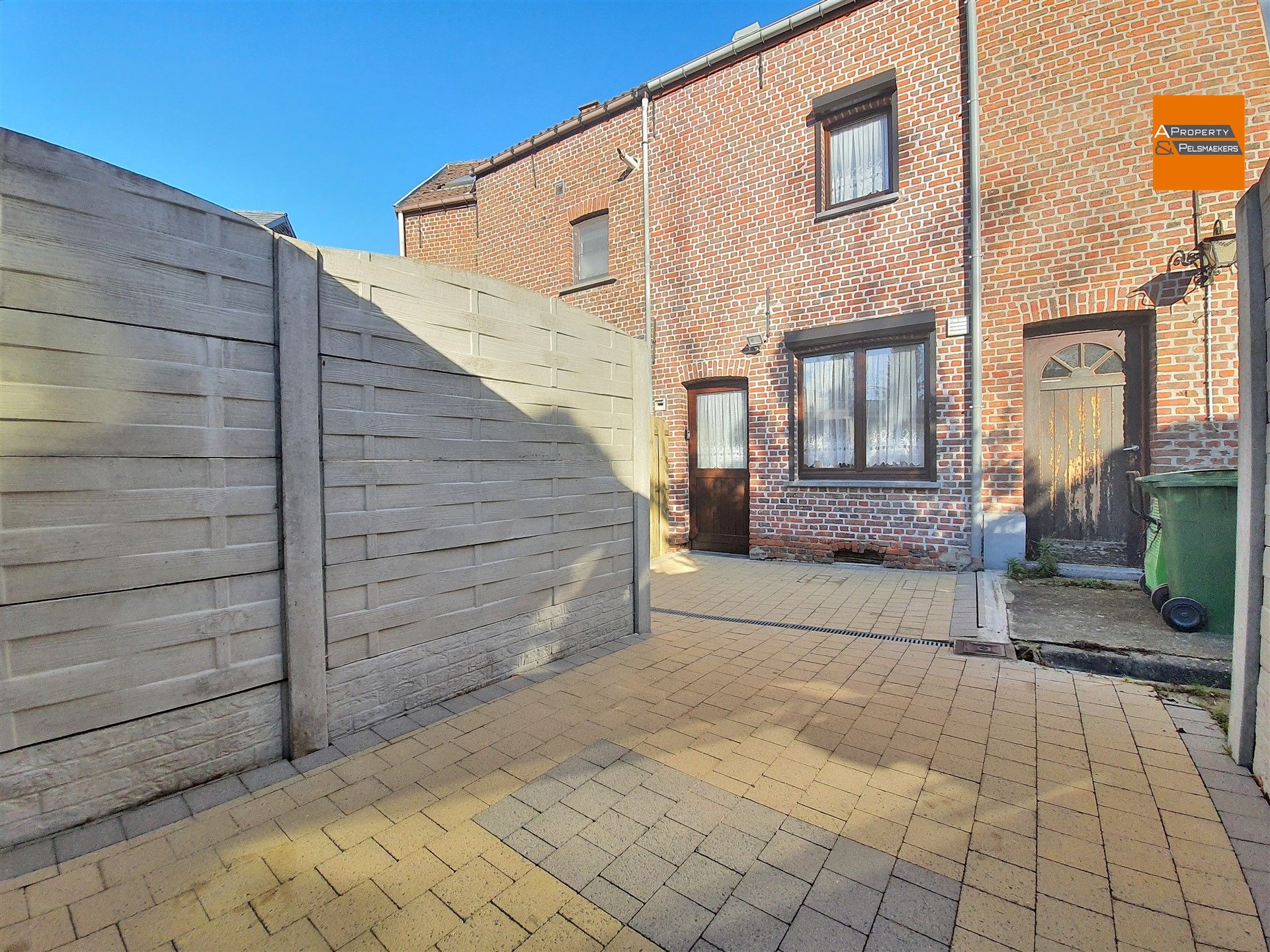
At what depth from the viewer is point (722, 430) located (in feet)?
26.9

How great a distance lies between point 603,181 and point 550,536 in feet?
25.2

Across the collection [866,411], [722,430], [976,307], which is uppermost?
[976,307]

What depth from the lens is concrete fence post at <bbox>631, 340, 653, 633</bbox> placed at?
4305 millimetres

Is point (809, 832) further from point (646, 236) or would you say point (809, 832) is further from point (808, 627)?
point (646, 236)

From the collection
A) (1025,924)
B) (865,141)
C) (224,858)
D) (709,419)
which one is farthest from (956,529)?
(224,858)

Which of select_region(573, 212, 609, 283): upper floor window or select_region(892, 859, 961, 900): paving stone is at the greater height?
select_region(573, 212, 609, 283): upper floor window

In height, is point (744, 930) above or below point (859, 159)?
below

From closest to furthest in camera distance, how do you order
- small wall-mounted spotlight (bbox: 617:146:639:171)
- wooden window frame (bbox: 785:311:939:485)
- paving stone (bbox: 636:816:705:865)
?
paving stone (bbox: 636:816:705:865), wooden window frame (bbox: 785:311:939:485), small wall-mounted spotlight (bbox: 617:146:639:171)

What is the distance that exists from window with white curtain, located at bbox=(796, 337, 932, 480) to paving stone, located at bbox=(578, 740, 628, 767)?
5.44 metres

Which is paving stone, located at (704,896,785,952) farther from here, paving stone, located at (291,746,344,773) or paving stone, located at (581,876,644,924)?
paving stone, located at (291,746,344,773)

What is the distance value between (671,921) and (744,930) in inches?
7.8

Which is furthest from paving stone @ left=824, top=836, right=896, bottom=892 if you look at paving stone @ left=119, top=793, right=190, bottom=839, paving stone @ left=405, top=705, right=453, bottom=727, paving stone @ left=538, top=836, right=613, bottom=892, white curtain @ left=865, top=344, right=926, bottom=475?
white curtain @ left=865, top=344, right=926, bottom=475

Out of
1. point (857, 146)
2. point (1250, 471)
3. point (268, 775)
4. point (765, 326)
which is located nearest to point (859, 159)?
point (857, 146)

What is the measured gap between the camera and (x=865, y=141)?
280 inches
